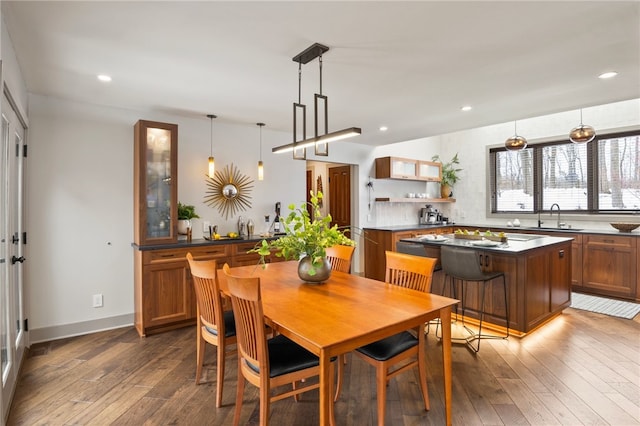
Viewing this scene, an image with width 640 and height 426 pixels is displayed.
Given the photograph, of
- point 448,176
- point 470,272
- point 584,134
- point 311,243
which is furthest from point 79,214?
point 448,176

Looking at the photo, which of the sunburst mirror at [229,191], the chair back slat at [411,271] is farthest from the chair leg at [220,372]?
the sunburst mirror at [229,191]

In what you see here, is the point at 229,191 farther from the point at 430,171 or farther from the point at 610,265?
the point at 610,265

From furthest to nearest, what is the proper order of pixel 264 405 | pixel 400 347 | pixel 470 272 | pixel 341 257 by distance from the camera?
pixel 470 272
pixel 341 257
pixel 400 347
pixel 264 405

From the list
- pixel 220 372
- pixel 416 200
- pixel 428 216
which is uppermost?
pixel 416 200

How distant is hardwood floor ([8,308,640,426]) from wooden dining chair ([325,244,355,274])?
2.71 ft

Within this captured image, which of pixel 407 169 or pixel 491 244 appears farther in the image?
pixel 407 169

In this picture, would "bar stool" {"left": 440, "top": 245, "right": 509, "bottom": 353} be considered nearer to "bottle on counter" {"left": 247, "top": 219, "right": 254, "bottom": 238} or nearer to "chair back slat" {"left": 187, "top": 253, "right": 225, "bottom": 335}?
"chair back slat" {"left": 187, "top": 253, "right": 225, "bottom": 335}

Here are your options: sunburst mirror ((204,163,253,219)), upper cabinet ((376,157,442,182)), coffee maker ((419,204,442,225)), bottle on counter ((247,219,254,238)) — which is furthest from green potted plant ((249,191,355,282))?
coffee maker ((419,204,442,225))

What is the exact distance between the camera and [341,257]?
3.17m

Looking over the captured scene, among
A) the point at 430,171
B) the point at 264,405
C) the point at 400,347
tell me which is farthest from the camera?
the point at 430,171

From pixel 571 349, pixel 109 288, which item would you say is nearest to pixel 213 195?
pixel 109 288

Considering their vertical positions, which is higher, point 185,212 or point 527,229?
point 185,212

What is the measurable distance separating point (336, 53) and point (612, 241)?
4863 mm

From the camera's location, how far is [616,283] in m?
4.85
